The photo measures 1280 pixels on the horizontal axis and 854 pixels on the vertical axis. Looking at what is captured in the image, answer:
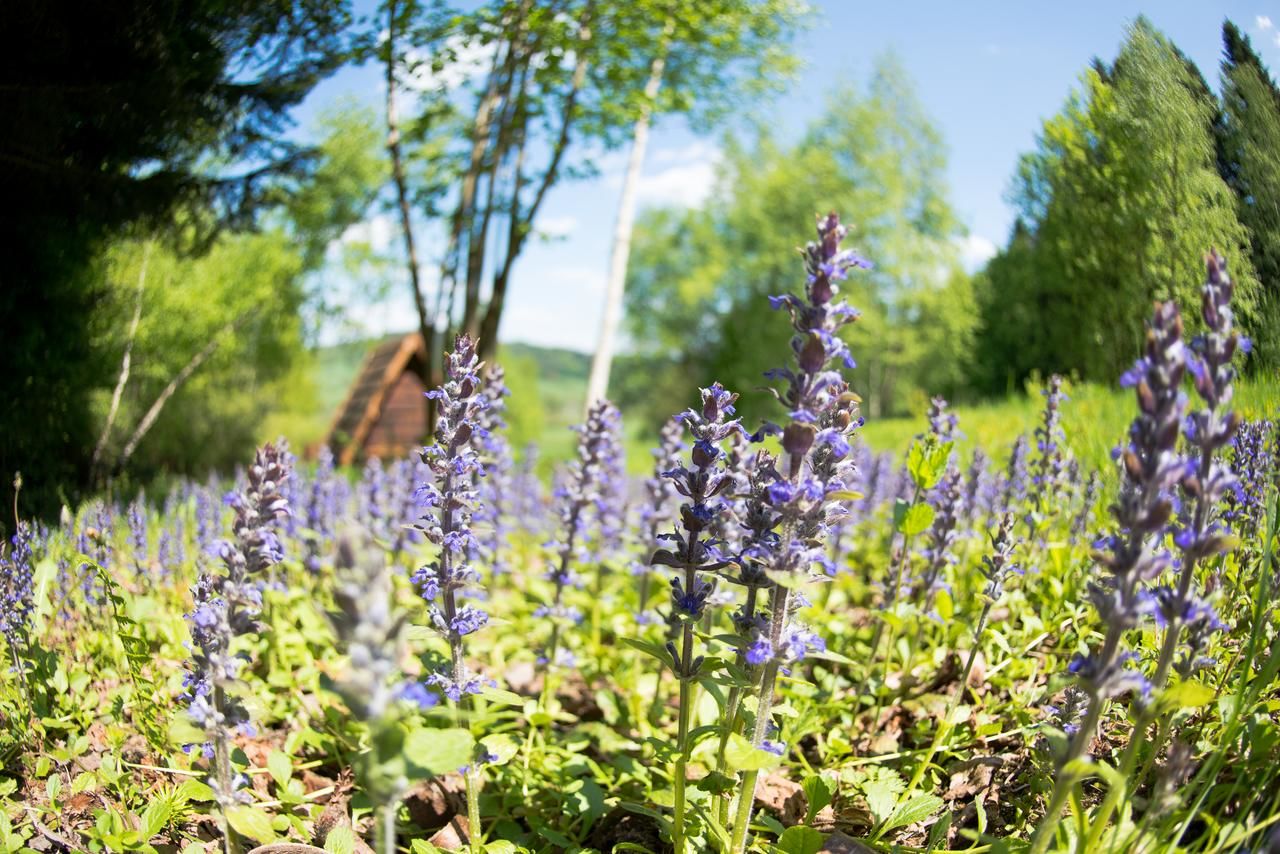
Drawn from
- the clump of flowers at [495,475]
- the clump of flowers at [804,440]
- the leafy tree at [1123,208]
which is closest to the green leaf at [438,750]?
the clump of flowers at [804,440]

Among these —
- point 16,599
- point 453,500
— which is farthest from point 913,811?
point 16,599

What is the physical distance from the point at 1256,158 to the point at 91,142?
6783 millimetres

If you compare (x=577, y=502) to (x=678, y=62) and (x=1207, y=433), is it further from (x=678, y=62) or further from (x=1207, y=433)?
(x=678, y=62)

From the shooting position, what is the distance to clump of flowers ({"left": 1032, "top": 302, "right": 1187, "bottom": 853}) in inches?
77.1

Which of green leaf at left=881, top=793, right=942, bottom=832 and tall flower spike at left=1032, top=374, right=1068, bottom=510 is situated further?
tall flower spike at left=1032, top=374, right=1068, bottom=510

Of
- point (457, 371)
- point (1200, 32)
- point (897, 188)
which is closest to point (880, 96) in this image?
point (897, 188)

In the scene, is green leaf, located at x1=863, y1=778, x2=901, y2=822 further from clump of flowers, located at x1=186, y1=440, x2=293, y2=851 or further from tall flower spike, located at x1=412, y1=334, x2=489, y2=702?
clump of flowers, located at x1=186, y1=440, x2=293, y2=851

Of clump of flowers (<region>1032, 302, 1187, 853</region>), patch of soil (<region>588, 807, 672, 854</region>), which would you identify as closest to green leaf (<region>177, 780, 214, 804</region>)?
patch of soil (<region>588, 807, 672, 854</region>)

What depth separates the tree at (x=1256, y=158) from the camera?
3.10 m

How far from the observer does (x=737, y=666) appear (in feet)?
8.75

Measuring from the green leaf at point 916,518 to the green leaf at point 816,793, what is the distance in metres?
1.08

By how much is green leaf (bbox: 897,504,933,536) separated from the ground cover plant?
0.07ft

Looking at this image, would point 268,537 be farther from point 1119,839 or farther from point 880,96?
point 880,96

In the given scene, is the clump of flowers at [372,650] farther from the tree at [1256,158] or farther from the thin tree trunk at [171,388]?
the thin tree trunk at [171,388]
